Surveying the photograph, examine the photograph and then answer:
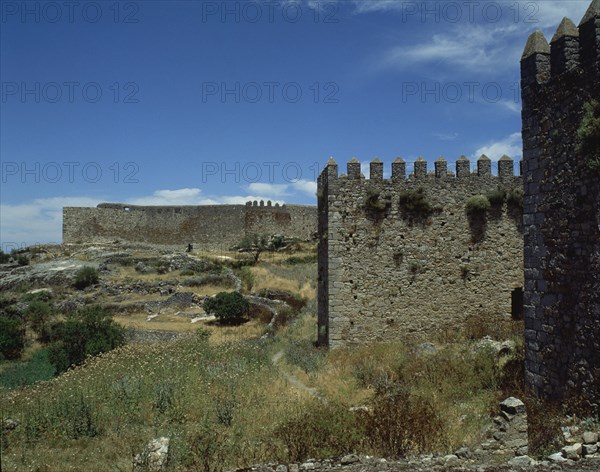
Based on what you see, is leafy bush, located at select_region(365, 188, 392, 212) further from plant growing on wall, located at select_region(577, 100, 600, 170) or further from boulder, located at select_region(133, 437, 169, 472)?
boulder, located at select_region(133, 437, 169, 472)

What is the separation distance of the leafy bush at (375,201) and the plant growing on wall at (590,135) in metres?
7.81

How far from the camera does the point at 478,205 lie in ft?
50.6

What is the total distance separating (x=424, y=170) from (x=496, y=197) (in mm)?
2292

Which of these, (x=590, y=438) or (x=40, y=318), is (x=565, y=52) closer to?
(x=590, y=438)

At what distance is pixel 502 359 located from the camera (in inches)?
460

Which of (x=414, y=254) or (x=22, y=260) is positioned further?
(x=22, y=260)

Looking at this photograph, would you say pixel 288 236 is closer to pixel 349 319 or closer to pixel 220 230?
pixel 220 230

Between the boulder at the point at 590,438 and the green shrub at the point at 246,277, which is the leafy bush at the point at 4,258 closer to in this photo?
the green shrub at the point at 246,277

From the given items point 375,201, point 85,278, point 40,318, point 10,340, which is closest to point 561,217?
point 375,201

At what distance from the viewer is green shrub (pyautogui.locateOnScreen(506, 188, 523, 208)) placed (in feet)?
51.3

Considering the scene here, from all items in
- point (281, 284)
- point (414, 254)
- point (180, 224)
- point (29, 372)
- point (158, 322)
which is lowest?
point (29, 372)

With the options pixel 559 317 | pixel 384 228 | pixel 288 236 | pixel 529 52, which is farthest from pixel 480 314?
pixel 288 236

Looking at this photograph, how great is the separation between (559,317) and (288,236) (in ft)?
155

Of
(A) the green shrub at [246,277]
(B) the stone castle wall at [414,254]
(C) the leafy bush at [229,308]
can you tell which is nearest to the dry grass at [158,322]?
(C) the leafy bush at [229,308]
